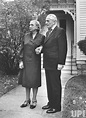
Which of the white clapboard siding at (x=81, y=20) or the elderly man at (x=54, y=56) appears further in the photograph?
the white clapboard siding at (x=81, y=20)

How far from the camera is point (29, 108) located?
4.68m

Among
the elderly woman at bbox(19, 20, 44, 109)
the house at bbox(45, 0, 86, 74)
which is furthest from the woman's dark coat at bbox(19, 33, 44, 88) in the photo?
the house at bbox(45, 0, 86, 74)

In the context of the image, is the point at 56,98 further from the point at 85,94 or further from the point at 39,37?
the point at 85,94

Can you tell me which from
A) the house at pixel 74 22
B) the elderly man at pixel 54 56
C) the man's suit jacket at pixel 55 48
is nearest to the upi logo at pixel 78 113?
the elderly man at pixel 54 56

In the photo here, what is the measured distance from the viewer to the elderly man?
4211 mm

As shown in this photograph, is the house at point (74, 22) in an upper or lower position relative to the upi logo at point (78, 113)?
upper

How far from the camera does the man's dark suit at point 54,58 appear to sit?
13.8 ft

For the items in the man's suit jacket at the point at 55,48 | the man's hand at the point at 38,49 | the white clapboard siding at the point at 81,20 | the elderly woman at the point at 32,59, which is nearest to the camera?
the man's suit jacket at the point at 55,48

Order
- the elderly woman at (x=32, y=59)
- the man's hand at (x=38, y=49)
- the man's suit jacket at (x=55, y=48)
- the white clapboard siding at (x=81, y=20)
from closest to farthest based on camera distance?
the man's suit jacket at (x=55, y=48) < the man's hand at (x=38, y=49) < the elderly woman at (x=32, y=59) < the white clapboard siding at (x=81, y=20)

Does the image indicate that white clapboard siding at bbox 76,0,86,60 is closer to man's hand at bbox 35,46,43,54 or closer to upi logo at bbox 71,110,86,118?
upi logo at bbox 71,110,86,118

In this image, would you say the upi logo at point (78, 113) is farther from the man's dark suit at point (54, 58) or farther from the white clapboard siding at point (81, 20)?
the white clapboard siding at point (81, 20)

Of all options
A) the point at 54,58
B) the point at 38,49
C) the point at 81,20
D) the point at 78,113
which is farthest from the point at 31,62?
the point at 81,20

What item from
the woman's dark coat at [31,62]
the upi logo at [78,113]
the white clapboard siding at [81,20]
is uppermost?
the white clapboard siding at [81,20]

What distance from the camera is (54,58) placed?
426 centimetres
